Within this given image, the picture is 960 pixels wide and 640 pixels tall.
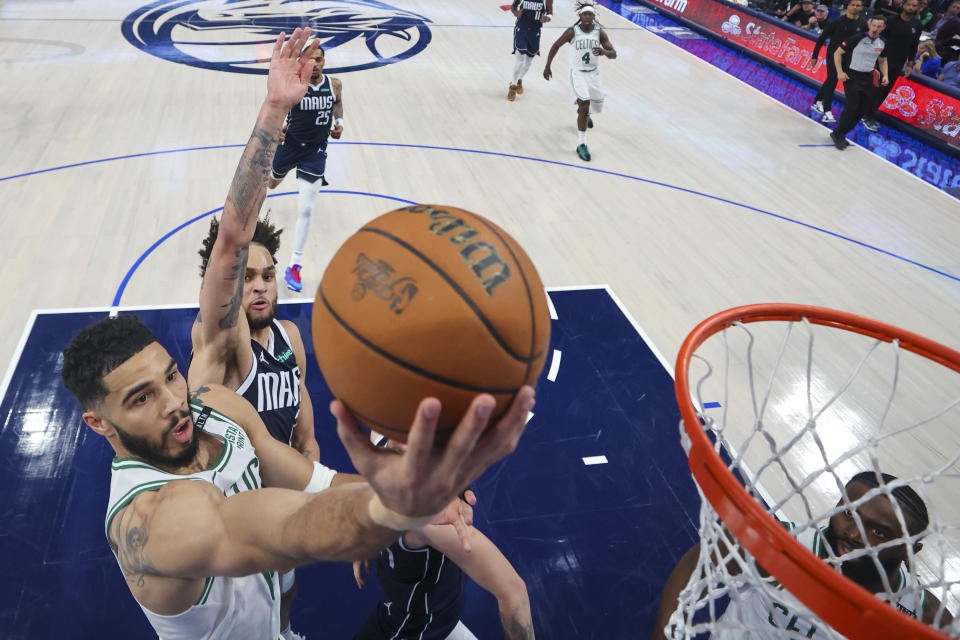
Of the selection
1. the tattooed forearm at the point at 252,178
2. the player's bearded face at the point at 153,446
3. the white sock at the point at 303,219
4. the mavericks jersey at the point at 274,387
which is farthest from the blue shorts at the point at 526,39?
the player's bearded face at the point at 153,446

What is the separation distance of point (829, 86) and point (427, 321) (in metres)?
9.86

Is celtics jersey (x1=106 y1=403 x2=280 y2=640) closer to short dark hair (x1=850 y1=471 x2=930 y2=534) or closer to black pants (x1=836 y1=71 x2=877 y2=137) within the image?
short dark hair (x1=850 y1=471 x2=930 y2=534)

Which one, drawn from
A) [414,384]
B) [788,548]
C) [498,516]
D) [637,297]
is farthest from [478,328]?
[637,297]

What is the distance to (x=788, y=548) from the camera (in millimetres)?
1590

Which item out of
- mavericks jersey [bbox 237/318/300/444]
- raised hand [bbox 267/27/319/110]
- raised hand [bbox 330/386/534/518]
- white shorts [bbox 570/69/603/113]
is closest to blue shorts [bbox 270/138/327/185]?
mavericks jersey [bbox 237/318/300/444]

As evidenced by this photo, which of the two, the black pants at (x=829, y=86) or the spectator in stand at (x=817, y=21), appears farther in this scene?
the spectator in stand at (x=817, y=21)

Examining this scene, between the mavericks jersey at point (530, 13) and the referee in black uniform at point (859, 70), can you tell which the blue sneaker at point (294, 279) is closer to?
the mavericks jersey at point (530, 13)

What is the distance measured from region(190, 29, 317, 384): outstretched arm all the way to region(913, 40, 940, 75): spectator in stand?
10.6 meters

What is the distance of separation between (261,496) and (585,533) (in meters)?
2.37

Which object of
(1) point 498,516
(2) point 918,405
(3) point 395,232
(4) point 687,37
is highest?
(3) point 395,232

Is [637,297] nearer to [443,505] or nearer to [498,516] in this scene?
[498,516]

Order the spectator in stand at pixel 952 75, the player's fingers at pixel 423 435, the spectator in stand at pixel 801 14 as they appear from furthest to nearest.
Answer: the spectator in stand at pixel 801 14
the spectator in stand at pixel 952 75
the player's fingers at pixel 423 435

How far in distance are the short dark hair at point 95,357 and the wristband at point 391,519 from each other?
1.02m

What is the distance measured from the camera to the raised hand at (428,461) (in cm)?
116
